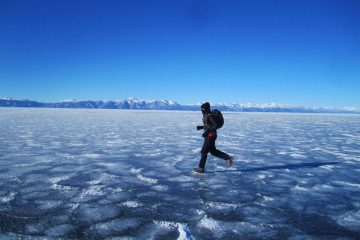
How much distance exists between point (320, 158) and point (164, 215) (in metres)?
6.39

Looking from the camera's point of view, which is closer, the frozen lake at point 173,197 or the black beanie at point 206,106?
the frozen lake at point 173,197

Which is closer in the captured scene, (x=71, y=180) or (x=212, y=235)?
(x=212, y=235)

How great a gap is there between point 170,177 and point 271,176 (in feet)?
6.92

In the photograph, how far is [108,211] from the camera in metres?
4.03

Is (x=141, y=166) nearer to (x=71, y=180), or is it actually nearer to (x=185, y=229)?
(x=71, y=180)

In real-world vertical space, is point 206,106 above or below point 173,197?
above

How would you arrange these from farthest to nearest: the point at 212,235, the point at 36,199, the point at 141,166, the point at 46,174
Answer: the point at 141,166, the point at 46,174, the point at 36,199, the point at 212,235

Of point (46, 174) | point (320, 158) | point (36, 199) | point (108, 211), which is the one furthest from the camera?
point (320, 158)

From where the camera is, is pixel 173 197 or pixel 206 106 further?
pixel 206 106

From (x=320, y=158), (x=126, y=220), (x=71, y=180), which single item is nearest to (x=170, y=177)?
(x=71, y=180)

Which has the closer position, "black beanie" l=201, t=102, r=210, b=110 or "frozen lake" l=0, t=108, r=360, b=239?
"frozen lake" l=0, t=108, r=360, b=239

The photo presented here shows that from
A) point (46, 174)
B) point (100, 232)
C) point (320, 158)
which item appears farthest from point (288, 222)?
point (320, 158)

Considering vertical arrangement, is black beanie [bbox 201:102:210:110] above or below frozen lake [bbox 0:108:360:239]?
above

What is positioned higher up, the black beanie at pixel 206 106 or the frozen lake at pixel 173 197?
the black beanie at pixel 206 106
